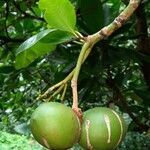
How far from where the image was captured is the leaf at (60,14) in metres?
0.93

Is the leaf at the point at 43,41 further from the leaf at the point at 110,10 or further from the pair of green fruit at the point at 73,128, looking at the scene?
the leaf at the point at 110,10

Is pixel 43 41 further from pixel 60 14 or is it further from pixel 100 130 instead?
pixel 100 130

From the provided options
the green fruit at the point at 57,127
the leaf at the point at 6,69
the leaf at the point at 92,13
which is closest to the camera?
the green fruit at the point at 57,127

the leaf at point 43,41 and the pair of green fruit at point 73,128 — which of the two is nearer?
the pair of green fruit at point 73,128

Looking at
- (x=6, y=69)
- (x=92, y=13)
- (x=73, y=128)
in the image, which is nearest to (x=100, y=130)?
(x=73, y=128)

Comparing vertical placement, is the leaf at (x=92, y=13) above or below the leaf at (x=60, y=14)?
below

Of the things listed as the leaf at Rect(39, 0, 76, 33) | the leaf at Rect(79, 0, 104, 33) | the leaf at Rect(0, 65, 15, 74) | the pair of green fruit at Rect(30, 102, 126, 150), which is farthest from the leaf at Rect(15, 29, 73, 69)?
the leaf at Rect(0, 65, 15, 74)

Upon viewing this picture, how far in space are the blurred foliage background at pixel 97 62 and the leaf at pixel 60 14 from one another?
18.8 inches

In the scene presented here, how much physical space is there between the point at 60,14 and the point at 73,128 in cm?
24

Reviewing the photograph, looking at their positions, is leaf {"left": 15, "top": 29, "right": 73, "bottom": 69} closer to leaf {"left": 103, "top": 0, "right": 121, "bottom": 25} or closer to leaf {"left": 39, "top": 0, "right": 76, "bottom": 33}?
leaf {"left": 39, "top": 0, "right": 76, "bottom": 33}

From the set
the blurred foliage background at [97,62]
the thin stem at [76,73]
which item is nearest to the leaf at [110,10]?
the blurred foliage background at [97,62]

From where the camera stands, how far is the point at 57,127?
0.81 meters

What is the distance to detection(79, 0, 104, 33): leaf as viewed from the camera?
1.42m

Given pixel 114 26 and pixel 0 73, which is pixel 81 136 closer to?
pixel 114 26
